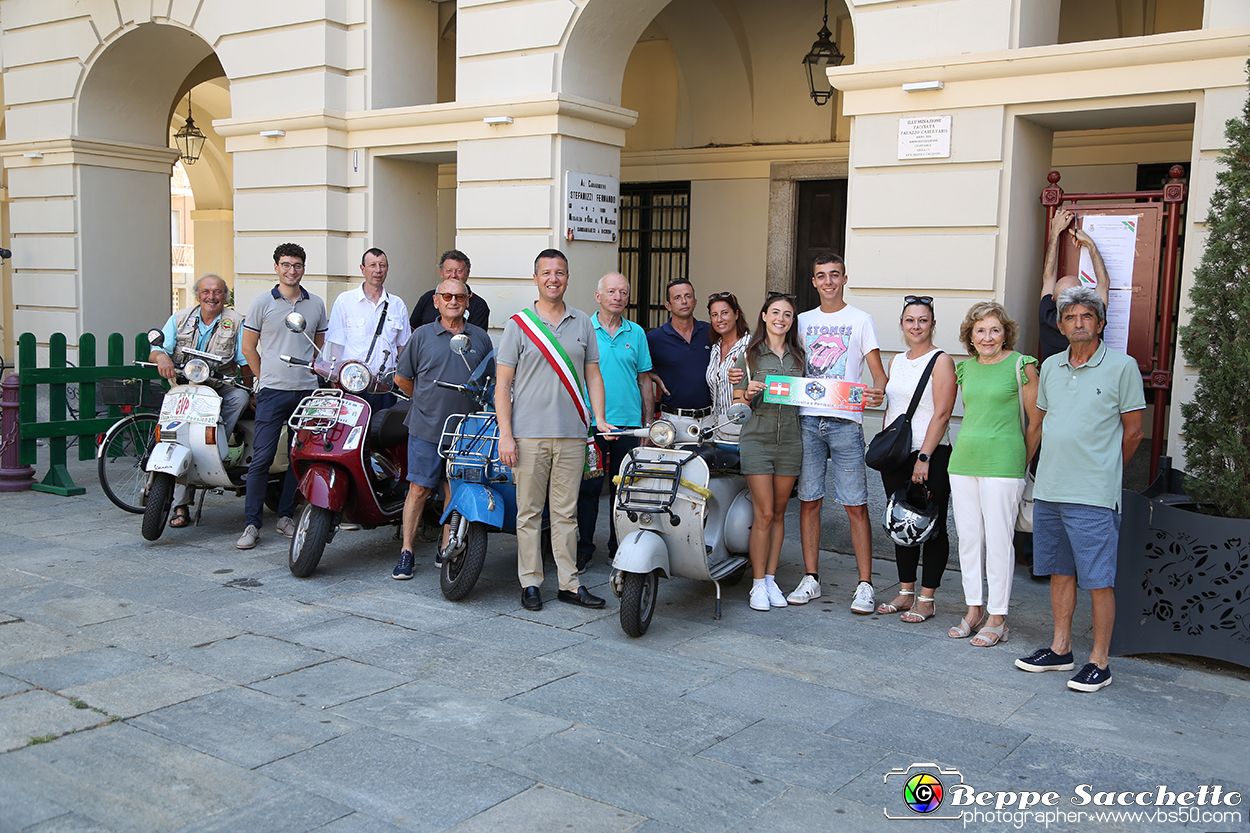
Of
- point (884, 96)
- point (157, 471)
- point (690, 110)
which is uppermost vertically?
point (690, 110)

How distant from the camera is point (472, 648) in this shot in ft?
17.0

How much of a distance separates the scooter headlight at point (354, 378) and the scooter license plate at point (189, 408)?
1243 mm

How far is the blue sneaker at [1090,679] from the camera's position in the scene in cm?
477

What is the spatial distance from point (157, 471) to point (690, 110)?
24.8ft

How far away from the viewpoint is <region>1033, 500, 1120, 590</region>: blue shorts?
4844 millimetres

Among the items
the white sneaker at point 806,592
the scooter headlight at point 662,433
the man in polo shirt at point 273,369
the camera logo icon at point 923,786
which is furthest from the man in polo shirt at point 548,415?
the camera logo icon at point 923,786

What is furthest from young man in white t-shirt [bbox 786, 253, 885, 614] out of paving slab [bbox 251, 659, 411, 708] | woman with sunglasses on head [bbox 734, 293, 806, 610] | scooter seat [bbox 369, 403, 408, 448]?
scooter seat [bbox 369, 403, 408, 448]

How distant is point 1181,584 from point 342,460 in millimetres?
4532

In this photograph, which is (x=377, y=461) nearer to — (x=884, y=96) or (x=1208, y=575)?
(x=884, y=96)

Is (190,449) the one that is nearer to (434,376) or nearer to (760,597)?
(434,376)

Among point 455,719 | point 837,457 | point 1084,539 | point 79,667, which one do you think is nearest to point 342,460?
point 79,667

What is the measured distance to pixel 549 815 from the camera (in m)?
3.48

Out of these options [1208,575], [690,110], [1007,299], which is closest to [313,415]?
[1007,299]

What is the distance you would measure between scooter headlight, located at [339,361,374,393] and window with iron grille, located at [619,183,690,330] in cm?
626
